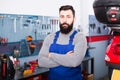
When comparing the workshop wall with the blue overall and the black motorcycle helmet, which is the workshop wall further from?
the black motorcycle helmet

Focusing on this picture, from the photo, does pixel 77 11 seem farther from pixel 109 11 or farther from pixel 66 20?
pixel 109 11

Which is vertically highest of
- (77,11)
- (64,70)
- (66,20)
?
(77,11)

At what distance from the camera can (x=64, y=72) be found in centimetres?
214

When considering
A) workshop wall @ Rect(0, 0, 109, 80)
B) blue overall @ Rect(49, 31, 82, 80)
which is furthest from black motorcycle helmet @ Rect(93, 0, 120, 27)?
workshop wall @ Rect(0, 0, 109, 80)

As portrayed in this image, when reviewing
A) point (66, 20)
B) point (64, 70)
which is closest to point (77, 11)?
point (66, 20)

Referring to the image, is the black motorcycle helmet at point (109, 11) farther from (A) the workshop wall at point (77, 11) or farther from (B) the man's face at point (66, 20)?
(A) the workshop wall at point (77, 11)

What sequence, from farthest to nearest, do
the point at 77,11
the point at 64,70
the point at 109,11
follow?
the point at 77,11, the point at 64,70, the point at 109,11

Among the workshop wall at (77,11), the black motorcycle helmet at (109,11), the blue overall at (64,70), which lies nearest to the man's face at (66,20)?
the blue overall at (64,70)

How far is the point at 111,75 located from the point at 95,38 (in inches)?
142

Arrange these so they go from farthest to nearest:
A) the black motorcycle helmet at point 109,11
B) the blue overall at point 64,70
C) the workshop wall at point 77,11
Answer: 1. the workshop wall at point 77,11
2. the blue overall at point 64,70
3. the black motorcycle helmet at point 109,11

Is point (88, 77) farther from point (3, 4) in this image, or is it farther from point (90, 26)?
point (3, 4)

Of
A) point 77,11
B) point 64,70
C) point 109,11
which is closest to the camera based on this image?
point 109,11

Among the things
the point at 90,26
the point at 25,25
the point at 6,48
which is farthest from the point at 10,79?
the point at 90,26

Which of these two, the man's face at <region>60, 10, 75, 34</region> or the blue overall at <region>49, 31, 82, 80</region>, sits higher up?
the man's face at <region>60, 10, 75, 34</region>
